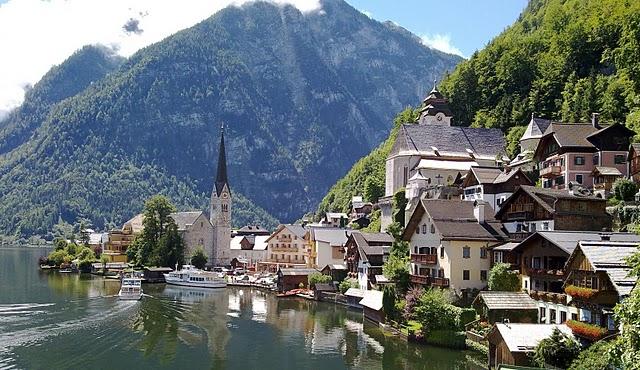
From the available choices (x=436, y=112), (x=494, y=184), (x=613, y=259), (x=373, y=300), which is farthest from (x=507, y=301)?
(x=436, y=112)

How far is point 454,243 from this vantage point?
51781mm

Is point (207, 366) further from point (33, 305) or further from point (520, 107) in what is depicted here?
point (520, 107)

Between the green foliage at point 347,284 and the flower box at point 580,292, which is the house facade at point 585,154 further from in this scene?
the flower box at point 580,292

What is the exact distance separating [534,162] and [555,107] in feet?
108

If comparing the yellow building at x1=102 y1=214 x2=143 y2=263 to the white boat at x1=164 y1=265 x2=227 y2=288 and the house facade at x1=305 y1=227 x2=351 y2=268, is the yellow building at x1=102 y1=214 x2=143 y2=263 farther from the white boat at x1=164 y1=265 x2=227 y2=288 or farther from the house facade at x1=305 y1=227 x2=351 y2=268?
the house facade at x1=305 y1=227 x2=351 y2=268

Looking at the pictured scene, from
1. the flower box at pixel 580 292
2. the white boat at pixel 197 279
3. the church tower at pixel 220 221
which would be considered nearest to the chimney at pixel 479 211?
the flower box at pixel 580 292

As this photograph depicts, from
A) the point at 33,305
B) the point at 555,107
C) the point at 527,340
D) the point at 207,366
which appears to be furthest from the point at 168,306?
the point at 555,107

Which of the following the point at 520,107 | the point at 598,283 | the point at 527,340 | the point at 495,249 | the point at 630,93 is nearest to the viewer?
the point at 598,283

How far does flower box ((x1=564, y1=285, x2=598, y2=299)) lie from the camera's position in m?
34.4

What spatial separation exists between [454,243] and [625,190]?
13.8m

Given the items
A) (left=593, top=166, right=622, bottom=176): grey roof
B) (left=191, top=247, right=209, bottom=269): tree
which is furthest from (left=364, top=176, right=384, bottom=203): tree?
(left=593, top=166, right=622, bottom=176): grey roof

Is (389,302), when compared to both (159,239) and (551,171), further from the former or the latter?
(159,239)

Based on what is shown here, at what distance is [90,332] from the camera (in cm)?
5291

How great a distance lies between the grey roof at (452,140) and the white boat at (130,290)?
38554mm
